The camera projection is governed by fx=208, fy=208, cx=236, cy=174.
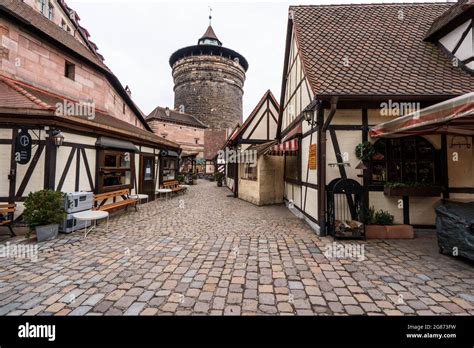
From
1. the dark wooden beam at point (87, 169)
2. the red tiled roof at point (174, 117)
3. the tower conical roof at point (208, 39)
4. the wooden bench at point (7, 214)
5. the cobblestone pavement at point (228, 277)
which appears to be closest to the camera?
the cobblestone pavement at point (228, 277)

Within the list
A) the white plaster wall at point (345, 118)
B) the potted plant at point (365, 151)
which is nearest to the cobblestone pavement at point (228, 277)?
the potted plant at point (365, 151)

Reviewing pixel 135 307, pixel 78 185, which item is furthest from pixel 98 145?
pixel 135 307

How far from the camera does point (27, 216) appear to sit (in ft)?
16.2

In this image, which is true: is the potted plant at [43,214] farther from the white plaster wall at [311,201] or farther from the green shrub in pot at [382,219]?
the green shrub in pot at [382,219]

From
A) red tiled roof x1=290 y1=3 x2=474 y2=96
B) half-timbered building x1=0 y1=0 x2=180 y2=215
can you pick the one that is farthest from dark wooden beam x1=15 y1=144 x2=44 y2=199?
red tiled roof x1=290 y1=3 x2=474 y2=96

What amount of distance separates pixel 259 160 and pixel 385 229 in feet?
18.9

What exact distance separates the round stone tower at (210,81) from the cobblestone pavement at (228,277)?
34132 millimetres

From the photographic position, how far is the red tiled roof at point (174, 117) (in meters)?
32.9

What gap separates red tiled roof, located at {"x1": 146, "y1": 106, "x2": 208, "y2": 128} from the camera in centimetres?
3288

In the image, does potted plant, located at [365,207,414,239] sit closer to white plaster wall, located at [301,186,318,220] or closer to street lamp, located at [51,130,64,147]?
white plaster wall, located at [301,186,318,220]

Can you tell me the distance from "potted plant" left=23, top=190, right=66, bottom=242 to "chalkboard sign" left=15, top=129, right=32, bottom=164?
3.35ft
